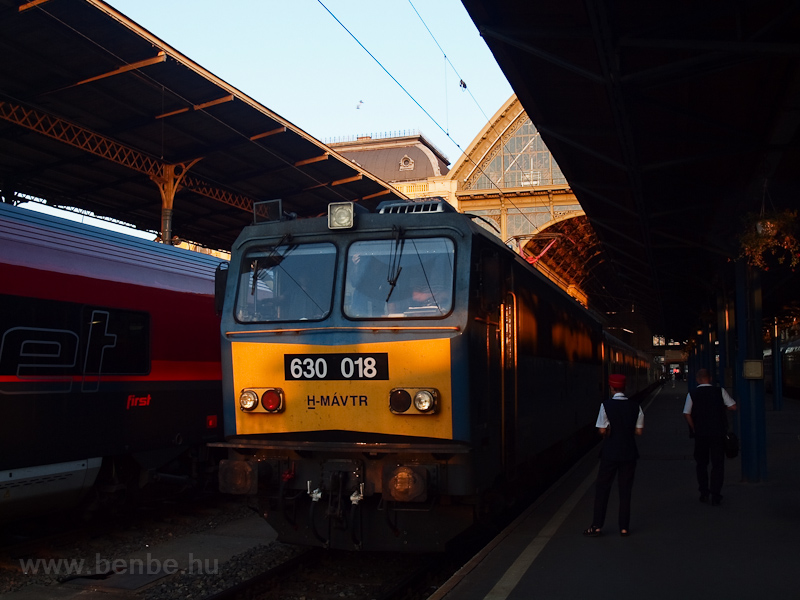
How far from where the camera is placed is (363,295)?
7.06 metres

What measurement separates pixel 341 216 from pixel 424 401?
75.4 inches

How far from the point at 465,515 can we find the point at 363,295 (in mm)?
2113

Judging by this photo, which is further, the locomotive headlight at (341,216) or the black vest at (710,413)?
the black vest at (710,413)

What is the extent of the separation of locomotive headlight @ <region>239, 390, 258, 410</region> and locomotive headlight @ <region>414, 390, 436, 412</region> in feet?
5.04

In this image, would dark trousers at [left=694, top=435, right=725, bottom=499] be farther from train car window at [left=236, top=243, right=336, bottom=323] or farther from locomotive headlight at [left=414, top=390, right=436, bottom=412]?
train car window at [left=236, top=243, right=336, bottom=323]

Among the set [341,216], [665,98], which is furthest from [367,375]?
[665,98]

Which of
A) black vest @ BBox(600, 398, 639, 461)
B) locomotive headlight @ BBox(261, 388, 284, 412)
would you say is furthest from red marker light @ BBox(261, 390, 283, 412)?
black vest @ BBox(600, 398, 639, 461)

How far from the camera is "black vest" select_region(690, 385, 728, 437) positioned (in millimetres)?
9406

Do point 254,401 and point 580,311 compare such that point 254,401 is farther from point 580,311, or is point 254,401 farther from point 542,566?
point 580,311

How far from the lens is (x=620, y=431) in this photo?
7547mm

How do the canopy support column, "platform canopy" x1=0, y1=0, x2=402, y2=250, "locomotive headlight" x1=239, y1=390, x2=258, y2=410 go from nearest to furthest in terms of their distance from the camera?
"locomotive headlight" x1=239, y1=390, x2=258, y2=410 → "platform canopy" x1=0, y1=0, x2=402, y2=250 → the canopy support column

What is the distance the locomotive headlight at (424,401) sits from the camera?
6.61 m

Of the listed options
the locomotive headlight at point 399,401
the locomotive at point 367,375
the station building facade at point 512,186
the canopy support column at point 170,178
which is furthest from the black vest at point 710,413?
the station building facade at point 512,186

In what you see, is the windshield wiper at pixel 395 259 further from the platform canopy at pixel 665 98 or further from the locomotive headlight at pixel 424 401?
the platform canopy at pixel 665 98
